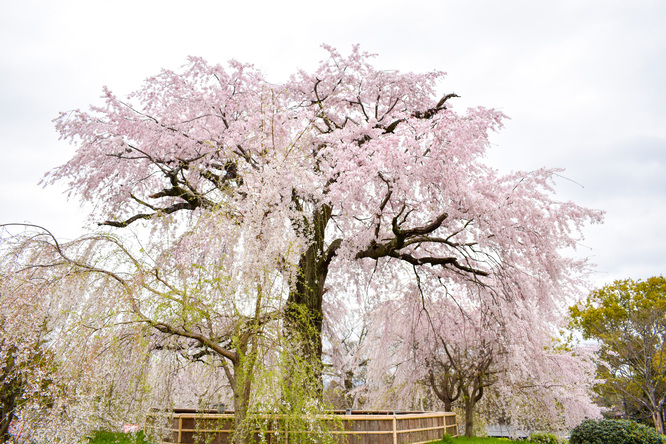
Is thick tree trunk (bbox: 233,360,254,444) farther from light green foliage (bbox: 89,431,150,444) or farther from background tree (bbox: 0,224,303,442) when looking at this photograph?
light green foliage (bbox: 89,431,150,444)

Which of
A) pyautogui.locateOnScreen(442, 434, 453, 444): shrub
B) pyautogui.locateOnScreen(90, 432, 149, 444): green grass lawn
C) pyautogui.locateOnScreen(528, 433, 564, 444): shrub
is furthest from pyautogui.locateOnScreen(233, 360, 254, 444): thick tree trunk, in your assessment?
pyautogui.locateOnScreen(528, 433, 564, 444): shrub

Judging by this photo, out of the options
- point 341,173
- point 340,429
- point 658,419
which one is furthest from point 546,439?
point 341,173

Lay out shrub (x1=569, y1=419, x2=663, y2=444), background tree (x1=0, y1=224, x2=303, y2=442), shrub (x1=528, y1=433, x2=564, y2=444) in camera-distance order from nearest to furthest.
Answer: background tree (x1=0, y1=224, x2=303, y2=442) → shrub (x1=569, y1=419, x2=663, y2=444) → shrub (x1=528, y1=433, x2=564, y2=444)

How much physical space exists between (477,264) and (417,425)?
14.0 ft

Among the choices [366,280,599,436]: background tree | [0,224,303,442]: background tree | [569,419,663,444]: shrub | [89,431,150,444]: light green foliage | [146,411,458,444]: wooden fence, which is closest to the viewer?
[0,224,303,442]: background tree

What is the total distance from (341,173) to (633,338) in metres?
17.6

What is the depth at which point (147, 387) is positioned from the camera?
572cm

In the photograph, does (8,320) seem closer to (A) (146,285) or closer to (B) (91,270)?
(B) (91,270)

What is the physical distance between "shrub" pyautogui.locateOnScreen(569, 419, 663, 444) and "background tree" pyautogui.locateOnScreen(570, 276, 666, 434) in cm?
439

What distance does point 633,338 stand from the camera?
60.4 ft

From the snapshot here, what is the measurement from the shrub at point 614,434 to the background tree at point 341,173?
3438mm

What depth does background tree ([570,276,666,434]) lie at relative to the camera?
17719 millimetres

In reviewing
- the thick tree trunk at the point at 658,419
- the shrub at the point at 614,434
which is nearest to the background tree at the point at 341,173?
the shrub at the point at 614,434

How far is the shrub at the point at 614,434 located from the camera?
10094 millimetres
